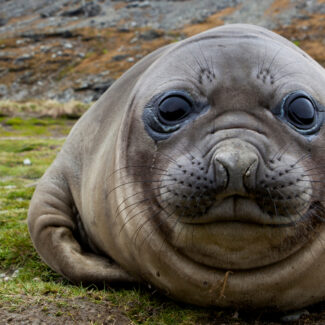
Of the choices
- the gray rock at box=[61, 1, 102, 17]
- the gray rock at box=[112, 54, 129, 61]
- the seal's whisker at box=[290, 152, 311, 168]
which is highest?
the seal's whisker at box=[290, 152, 311, 168]

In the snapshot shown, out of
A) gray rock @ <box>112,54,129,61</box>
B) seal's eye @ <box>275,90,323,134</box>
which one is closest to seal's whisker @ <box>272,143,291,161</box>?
seal's eye @ <box>275,90,323,134</box>

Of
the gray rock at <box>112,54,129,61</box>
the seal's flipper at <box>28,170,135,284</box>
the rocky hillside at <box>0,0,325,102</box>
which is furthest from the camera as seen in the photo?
the gray rock at <box>112,54,129,61</box>

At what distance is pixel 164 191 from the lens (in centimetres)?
242

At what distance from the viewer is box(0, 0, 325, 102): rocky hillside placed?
36719 mm

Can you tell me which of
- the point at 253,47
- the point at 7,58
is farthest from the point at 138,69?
the point at 7,58

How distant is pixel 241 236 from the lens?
2.27 meters

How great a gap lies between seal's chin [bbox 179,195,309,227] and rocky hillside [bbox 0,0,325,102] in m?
30.4

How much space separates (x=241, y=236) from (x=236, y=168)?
1.19 ft

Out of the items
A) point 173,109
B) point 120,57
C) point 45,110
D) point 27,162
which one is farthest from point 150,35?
point 173,109

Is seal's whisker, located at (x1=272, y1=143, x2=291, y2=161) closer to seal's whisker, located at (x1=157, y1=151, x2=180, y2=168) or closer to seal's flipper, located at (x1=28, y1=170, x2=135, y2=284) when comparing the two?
→ seal's whisker, located at (x1=157, y1=151, x2=180, y2=168)

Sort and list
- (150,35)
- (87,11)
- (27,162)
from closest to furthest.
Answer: (27,162) → (150,35) → (87,11)

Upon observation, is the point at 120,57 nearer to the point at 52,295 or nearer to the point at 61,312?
the point at 52,295

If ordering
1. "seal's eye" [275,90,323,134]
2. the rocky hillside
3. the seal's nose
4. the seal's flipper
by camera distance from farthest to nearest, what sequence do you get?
1. the rocky hillside
2. the seal's flipper
3. "seal's eye" [275,90,323,134]
4. the seal's nose

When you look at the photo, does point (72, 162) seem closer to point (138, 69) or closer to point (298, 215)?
point (138, 69)
